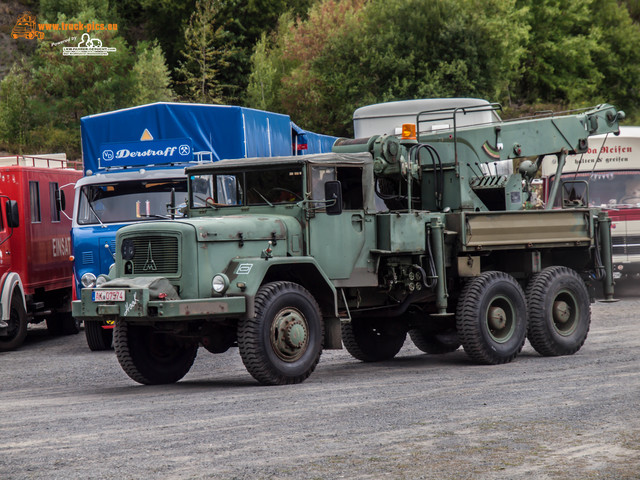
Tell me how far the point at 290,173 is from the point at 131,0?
166ft

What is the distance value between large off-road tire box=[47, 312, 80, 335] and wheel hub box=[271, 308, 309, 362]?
10631 millimetres

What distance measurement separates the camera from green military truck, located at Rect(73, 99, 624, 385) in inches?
428

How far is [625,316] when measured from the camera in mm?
19203

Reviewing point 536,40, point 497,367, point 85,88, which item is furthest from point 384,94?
point 497,367

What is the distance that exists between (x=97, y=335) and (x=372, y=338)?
16.3 feet

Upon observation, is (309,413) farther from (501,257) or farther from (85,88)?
(85,88)

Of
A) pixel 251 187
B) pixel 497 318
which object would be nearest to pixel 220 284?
pixel 251 187

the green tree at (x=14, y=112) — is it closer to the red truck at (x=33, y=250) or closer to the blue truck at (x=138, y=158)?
the red truck at (x=33, y=250)

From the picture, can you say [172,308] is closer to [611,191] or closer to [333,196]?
[333,196]

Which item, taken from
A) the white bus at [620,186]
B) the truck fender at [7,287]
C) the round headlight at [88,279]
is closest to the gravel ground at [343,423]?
the round headlight at [88,279]

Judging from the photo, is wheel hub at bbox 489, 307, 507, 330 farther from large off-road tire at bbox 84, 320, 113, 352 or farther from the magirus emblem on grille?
large off-road tire at bbox 84, 320, 113, 352

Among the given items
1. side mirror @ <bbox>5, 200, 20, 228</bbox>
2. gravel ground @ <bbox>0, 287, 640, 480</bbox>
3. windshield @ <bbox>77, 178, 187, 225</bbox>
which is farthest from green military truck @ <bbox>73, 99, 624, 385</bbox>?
side mirror @ <bbox>5, 200, 20, 228</bbox>

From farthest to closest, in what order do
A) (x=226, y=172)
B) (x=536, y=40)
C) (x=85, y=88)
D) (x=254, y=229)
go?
(x=536, y=40)
(x=85, y=88)
(x=226, y=172)
(x=254, y=229)

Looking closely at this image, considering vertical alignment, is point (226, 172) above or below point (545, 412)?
above
